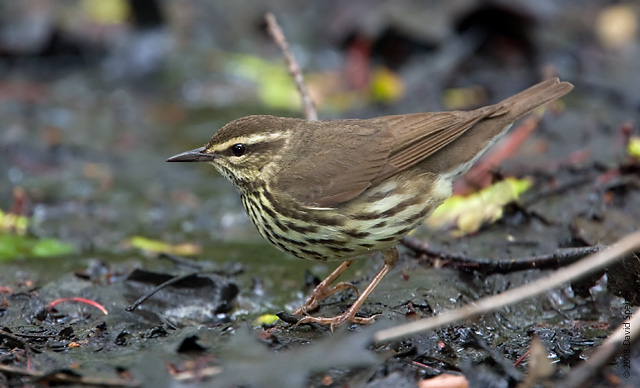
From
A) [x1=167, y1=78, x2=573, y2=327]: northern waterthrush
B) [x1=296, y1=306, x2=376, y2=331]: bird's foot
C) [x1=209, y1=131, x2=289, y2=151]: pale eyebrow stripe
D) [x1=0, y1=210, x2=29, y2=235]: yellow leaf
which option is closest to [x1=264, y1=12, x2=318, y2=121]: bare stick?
[x1=167, y1=78, x2=573, y2=327]: northern waterthrush

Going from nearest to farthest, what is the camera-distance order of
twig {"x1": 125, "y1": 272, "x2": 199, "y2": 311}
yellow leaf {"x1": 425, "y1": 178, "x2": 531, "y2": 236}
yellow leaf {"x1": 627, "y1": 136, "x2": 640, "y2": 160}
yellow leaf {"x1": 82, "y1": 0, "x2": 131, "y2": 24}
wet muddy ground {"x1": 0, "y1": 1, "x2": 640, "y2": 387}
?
wet muddy ground {"x1": 0, "y1": 1, "x2": 640, "y2": 387} → twig {"x1": 125, "y1": 272, "x2": 199, "y2": 311} → yellow leaf {"x1": 425, "y1": 178, "x2": 531, "y2": 236} → yellow leaf {"x1": 627, "y1": 136, "x2": 640, "y2": 160} → yellow leaf {"x1": 82, "y1": 0, "x2": 131, "y2": 24}

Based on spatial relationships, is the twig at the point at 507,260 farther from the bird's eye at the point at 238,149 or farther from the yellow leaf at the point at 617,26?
the yellow leaf at the point at 617,26

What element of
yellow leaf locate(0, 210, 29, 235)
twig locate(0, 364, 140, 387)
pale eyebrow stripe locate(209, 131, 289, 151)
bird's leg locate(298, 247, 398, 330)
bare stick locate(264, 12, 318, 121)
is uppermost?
bare stick locate(264, 12, 318, 121)

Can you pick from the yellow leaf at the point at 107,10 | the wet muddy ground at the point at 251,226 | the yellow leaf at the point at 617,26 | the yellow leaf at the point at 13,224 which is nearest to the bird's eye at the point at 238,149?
the wet muddy ground at the point at 251,226

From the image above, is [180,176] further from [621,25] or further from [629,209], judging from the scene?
[621,25]

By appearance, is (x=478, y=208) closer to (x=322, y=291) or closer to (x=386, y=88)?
(x=322, y=291)

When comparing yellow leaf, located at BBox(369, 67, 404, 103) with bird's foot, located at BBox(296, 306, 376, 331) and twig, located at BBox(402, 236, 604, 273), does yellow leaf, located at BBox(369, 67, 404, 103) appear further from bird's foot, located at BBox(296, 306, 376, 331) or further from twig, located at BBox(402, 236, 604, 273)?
bird's foot, located at BBox(296, 306, 376, 331)

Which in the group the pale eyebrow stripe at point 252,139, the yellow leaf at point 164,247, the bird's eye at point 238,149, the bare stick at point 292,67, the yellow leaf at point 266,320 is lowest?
the yellow leaf at point 266,320
